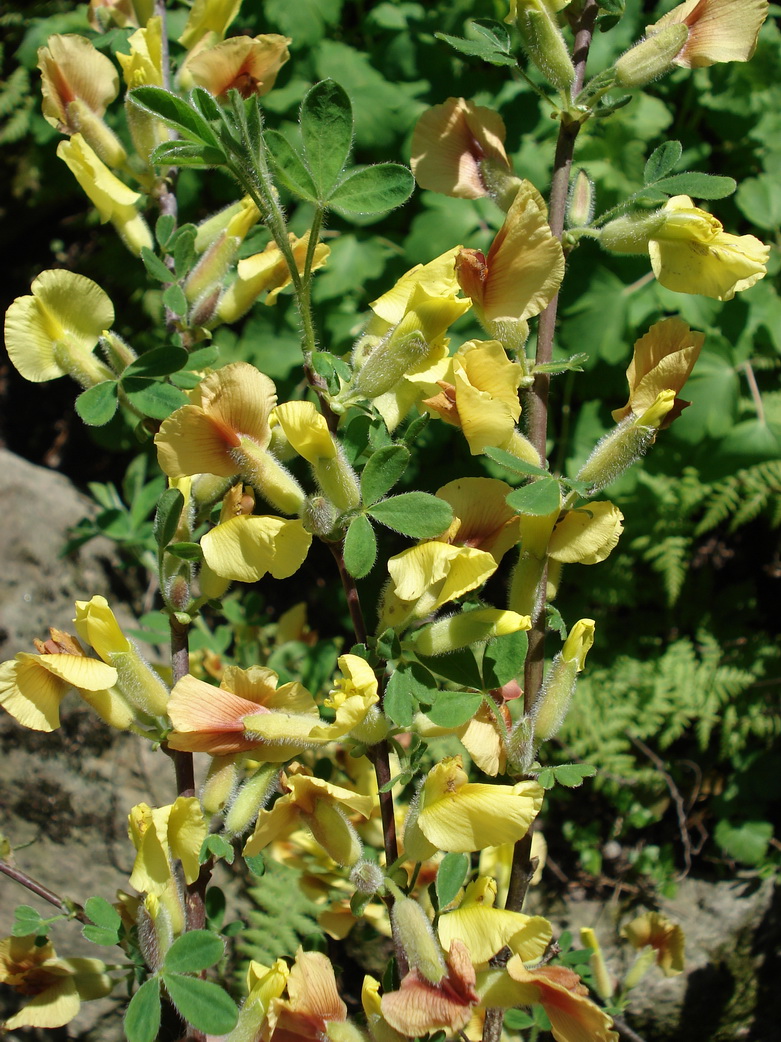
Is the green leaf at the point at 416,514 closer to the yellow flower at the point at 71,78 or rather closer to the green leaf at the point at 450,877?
the green leaf at the point at 450,877

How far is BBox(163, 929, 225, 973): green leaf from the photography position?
0.66 meters

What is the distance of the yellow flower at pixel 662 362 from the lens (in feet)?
2.07

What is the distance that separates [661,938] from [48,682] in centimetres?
90

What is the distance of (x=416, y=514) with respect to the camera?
62 cm

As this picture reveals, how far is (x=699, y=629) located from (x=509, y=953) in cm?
170

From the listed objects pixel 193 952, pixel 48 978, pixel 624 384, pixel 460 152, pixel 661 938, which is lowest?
pixel 661 938

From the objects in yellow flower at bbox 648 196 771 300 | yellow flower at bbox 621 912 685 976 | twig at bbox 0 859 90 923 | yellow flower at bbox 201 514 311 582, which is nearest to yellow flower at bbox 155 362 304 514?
yellow flower at bbox 201 514 311 582

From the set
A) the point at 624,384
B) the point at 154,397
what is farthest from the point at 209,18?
the point at 624,384

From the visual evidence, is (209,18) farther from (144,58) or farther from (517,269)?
(517,269)

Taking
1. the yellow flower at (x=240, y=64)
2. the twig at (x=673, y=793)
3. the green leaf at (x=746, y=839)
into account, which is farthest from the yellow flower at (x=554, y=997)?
the green leaf at (x=746, y=839)

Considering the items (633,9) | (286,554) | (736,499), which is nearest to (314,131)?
(286,554)

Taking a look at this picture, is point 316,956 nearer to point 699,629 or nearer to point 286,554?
point 286,554

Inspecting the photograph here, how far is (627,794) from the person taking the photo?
6.73 feet

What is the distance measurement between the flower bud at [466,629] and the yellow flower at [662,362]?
8.1 inches
